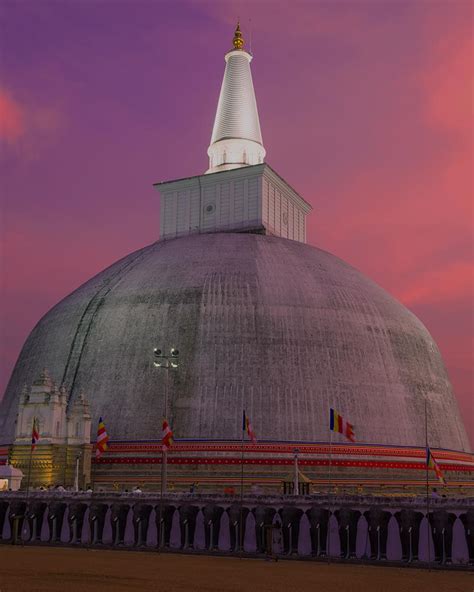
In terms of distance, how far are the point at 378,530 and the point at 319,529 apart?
2687 millimetres

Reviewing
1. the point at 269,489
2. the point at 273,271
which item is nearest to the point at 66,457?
the point at 269,489

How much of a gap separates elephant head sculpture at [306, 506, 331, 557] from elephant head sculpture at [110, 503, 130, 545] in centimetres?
1010

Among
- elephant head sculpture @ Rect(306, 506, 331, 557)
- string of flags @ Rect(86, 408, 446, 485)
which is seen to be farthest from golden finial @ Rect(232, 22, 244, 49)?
elephant head sculpture @ Rect(306, 506, 331, 557)

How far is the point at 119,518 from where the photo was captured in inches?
1645

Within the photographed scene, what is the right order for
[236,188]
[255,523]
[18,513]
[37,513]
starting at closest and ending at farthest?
[255,523], [37,513], [18,513], [236,188]

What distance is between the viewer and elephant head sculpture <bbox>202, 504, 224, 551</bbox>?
128 ft

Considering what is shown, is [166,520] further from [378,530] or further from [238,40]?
[238,40]

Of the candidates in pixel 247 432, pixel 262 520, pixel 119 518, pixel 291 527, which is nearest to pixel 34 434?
pixel 119 518

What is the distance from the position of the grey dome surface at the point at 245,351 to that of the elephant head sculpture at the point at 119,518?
10050mm

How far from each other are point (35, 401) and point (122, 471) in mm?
7124

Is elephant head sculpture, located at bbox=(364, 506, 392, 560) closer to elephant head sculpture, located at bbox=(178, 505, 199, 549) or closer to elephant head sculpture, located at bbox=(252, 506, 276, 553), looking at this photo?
elephant head sculpture, located at bbox=(252, 506, 276, 553)

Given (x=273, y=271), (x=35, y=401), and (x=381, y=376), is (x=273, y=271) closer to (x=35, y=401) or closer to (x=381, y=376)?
(x=381, y=376)

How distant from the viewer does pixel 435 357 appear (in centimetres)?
6184

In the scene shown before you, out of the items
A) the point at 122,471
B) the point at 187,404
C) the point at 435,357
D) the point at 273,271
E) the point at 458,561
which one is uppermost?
the point at 273,271
